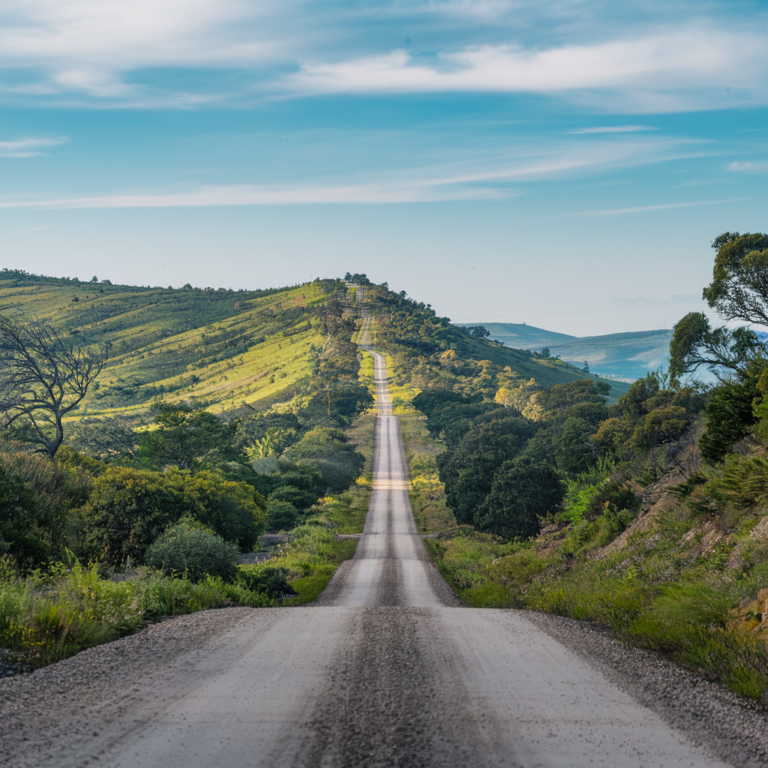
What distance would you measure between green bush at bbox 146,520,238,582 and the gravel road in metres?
6.68

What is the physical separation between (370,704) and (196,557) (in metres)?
12.3

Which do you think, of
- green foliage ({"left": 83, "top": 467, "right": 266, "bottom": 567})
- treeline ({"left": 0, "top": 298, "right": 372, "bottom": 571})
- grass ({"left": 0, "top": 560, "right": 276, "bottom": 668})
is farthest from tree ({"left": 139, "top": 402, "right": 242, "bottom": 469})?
grass ({"left": 0, "top": 560, "right": 276, "bottom": 668})

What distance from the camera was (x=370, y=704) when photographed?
6688 mm

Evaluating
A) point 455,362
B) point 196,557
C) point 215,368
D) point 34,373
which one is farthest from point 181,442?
point 215,368

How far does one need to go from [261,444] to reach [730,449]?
7997 centimetres

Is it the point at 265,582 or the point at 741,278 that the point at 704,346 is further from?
the point at 265,582

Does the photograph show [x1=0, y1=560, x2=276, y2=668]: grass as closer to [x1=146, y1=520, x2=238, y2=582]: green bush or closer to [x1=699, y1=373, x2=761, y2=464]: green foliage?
[x1=146, y1=520, x2=238, y2=582]: green bush

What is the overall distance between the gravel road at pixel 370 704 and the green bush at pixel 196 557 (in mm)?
6677

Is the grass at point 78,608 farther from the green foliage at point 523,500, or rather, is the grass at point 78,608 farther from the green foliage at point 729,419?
the green foliage at point 523,500

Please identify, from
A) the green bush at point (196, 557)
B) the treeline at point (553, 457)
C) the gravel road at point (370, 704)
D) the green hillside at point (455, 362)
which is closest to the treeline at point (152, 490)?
the green bush at point (196, 557)

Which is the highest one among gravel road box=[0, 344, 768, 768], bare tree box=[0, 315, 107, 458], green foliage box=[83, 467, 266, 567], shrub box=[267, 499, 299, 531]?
bare tree box=[0, 315, 107, 458]

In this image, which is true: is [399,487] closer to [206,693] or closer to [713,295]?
[713,295]

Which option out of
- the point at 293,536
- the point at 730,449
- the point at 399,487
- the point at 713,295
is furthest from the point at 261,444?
the point at 730,449

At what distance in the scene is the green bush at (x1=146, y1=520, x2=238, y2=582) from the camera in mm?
17469
